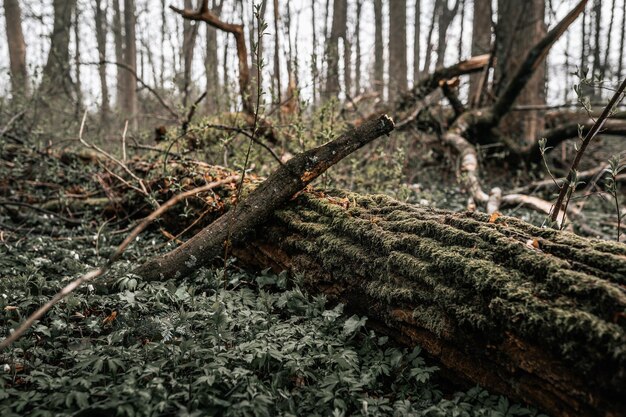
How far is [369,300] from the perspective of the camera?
2.52 metres

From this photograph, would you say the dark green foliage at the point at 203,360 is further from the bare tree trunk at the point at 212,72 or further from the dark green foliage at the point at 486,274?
the bare tree trunk at the point at 212,72

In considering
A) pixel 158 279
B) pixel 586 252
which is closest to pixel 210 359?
pixel 158 279

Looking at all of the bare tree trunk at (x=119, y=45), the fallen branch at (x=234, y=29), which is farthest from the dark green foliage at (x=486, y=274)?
the bare tree trunk at (x=119, y=45)

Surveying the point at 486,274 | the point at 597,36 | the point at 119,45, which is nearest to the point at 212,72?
the point at 486,274

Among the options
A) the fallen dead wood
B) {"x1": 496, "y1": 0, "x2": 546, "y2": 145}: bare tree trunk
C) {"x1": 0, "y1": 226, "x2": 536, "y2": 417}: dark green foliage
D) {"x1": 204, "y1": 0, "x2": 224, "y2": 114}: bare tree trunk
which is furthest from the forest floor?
{"x1": 496, "y1": 0, "x2": 546, "y2": 145}: bare tree trunk

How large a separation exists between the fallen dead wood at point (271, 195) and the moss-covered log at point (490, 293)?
1.48 feet

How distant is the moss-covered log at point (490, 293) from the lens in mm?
1604

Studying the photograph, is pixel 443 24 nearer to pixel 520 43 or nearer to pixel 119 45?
pixel 520 43

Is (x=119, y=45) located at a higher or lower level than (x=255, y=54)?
higher

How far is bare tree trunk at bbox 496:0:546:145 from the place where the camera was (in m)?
7.89

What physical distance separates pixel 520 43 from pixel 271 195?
7.19m

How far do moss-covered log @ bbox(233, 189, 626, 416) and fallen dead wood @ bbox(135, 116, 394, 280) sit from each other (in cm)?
45

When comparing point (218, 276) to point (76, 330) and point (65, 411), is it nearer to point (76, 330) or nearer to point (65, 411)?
point (76, 330)

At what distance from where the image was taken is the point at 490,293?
197 centimetres
